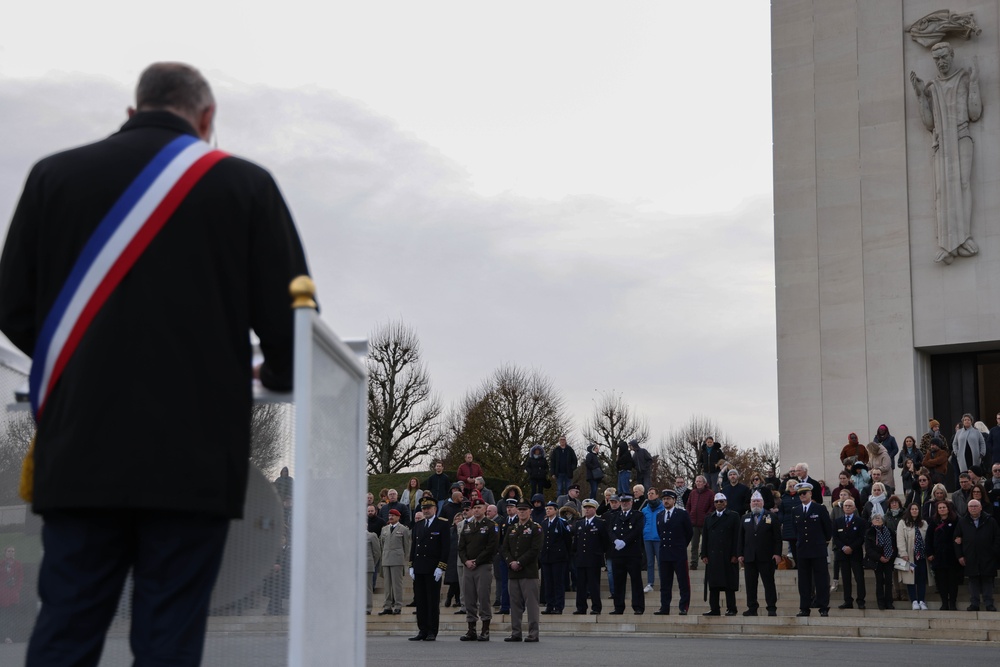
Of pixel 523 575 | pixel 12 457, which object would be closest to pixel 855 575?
pixel 523 575

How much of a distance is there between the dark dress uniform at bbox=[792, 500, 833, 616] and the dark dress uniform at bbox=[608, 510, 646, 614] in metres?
2.97

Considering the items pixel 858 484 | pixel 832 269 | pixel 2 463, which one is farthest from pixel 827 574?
pixel 2 463

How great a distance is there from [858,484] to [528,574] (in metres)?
8.96

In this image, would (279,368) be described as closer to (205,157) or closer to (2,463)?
(205,157)

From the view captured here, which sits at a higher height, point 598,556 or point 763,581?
point 598,556

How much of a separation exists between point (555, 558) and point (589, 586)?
→ 0.80m

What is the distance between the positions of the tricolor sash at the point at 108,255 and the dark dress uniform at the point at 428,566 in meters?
16.7

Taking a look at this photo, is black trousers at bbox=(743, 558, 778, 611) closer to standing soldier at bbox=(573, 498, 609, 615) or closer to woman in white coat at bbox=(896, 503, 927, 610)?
woman in white coat at bbox=(896, 503, 927, 610)

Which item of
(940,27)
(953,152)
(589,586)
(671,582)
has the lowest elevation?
(589,586)

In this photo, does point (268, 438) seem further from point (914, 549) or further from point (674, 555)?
point (674, 555)

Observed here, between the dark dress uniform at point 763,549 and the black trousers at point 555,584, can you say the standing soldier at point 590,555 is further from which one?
the dark dress uniform at point 763,549

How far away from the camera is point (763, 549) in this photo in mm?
21531

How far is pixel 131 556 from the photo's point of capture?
321 cm

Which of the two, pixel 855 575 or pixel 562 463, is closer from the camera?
pixel 855 575
